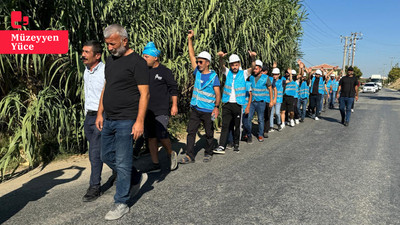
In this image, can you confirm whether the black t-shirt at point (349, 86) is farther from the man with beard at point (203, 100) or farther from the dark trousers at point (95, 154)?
the dark trousers at point (95, 154)

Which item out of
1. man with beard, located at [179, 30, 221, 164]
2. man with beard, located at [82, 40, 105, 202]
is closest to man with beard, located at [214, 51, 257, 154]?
man with beard, located at [179, 30, 221, 164]

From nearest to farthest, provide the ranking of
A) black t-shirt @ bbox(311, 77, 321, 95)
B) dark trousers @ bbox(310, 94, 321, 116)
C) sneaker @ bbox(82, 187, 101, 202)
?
sneaker @ bbox(82, 187, 101, 202)
black t-shirt @ bbox(311, 77, 321, 95)
dark trousers @ bbox(310, 94, 321, 116)

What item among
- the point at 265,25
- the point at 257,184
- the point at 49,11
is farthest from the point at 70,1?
the point at 265,25

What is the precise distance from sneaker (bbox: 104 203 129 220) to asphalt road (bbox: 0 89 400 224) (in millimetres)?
55

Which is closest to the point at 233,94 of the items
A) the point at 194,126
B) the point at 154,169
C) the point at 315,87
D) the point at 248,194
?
the point at 194,126

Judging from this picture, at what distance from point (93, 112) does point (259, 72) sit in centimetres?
435

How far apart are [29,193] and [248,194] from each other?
2534mm

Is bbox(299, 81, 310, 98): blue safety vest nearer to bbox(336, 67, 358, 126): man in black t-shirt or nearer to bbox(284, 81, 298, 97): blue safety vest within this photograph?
bbox(336, 67, 358, 126): man in black t-shirt

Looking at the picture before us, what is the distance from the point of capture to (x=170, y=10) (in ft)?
22.5

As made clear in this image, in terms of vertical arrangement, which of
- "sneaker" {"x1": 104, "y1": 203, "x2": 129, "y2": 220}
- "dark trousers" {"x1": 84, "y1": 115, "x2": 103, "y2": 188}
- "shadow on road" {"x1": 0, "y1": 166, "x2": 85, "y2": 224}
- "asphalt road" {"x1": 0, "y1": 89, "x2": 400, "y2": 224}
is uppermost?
"dark trousers" {"x1": 84, "y1": 115, "x2": 103, "y2": 188}

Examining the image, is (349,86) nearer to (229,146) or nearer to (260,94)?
(260,94)

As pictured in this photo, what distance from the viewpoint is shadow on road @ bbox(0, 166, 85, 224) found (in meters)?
2.95

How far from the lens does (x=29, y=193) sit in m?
3.39

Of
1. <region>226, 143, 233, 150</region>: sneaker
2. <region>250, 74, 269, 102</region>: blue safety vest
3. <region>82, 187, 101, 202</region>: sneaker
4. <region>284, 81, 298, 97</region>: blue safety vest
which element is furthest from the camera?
<region>284, 81, 298, 97</region>: blue safety vest
